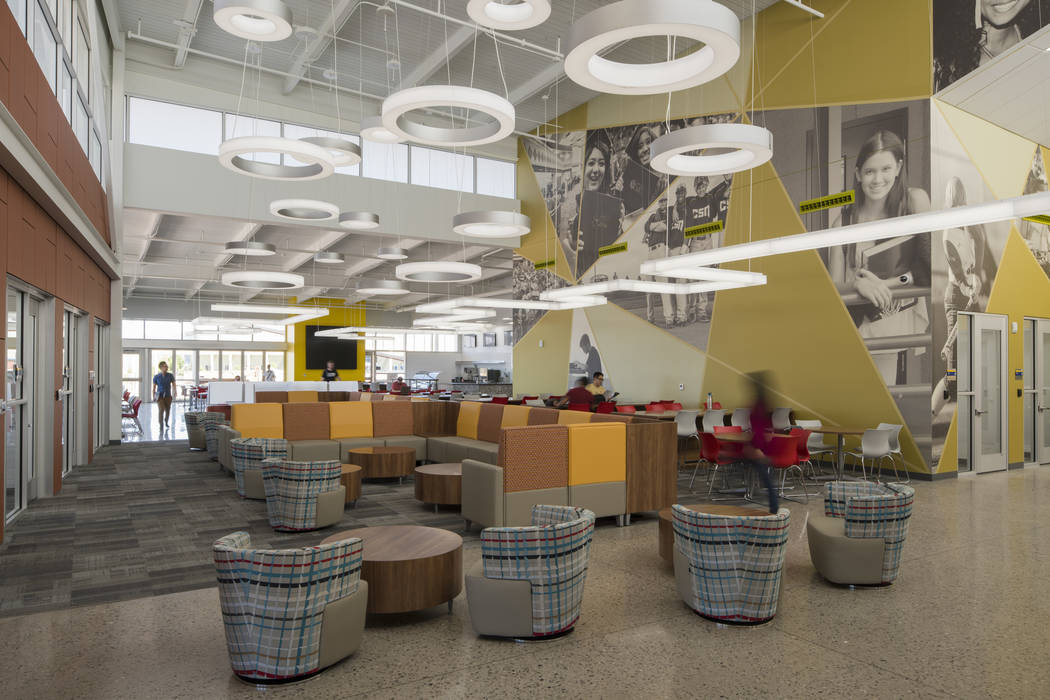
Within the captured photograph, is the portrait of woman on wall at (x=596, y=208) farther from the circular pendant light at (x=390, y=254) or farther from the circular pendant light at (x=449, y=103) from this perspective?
the circular pendant light at (x=449, y=103)

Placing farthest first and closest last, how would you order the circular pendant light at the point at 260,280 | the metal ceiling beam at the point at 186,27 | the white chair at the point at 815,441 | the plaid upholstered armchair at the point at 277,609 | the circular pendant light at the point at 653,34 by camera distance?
the circular pendant light at the point at 260,280
the metal ceiling beam at the point at 186,27
the white chair at the point at 815,441
the circular pendant light at the point at 653,34
the plaid upholstered armchair at the point at 277,609

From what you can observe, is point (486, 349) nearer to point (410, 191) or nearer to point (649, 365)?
point (410, 191)

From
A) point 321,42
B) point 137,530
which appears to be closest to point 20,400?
point 137,530

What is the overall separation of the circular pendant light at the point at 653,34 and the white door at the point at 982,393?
24.3ft

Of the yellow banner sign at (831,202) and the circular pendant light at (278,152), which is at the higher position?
the circular pendant light at (278,152)

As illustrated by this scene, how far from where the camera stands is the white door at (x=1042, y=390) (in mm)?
11070

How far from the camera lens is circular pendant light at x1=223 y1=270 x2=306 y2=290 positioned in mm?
12119

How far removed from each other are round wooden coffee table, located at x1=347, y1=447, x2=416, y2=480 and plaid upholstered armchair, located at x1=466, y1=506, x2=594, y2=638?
4901 mm

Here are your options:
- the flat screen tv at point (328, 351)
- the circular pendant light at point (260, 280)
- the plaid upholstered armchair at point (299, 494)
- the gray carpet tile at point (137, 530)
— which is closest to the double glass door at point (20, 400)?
the gray carpet tile at point (137, 530)

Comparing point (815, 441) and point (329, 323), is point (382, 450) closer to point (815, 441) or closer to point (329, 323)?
point (815, 441)

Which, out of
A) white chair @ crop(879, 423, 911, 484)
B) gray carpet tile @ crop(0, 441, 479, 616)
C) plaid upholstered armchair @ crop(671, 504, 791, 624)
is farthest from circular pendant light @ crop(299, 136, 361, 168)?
white chair @ crop(879, 423, 911, 484)

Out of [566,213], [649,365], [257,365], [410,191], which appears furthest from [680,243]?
[257,365]

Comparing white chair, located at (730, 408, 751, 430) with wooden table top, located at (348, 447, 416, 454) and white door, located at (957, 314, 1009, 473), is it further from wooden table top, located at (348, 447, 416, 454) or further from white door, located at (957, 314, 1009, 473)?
wooden table top, located at (348, 447, 416, 454)

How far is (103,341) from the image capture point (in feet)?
43.7
